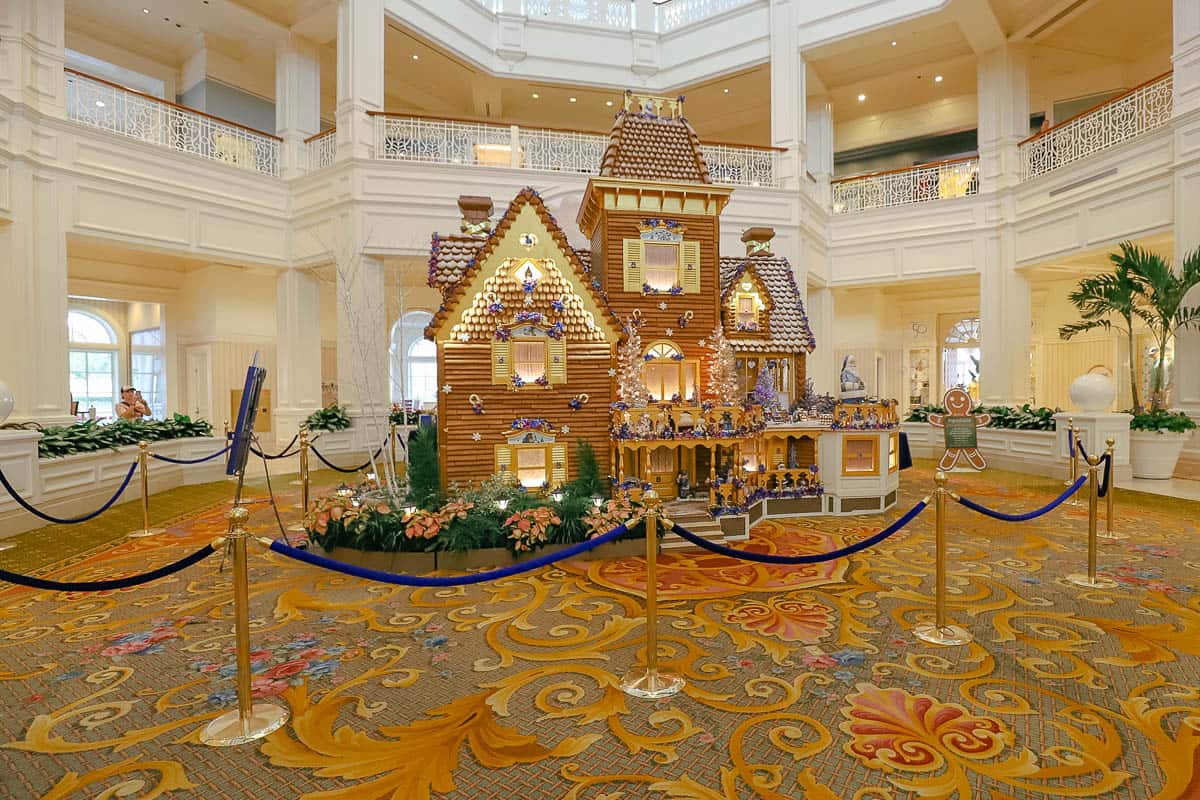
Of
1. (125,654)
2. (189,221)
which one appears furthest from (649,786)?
(189,221)

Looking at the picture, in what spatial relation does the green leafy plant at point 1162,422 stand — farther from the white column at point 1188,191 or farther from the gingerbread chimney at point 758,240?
the gingerbread chimney at point 758,240

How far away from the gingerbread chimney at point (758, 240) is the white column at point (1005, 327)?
8.29m

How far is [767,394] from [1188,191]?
8.93 meters

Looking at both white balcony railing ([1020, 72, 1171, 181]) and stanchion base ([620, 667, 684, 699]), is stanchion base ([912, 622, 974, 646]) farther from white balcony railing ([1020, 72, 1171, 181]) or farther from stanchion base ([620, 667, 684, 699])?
white balcony railing ([1020, 72, 1171, 181])

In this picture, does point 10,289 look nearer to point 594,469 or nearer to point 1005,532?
point 594,469

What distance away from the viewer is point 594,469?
7.55 metres

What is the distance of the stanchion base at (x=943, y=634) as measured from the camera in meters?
4.29

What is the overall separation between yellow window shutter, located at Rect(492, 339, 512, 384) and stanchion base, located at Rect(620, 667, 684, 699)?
4.60m

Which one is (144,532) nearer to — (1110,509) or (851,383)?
(851,383)

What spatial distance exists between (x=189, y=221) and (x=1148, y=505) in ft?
60.7

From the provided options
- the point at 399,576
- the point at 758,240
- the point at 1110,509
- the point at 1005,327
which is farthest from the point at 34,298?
the point at 1005,327

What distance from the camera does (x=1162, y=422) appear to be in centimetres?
1052

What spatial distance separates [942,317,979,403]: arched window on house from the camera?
19.0 metres

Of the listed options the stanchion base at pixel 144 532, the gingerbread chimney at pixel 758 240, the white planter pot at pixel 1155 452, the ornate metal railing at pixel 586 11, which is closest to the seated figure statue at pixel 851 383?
the gingerbread chimney at pixel 758 240
